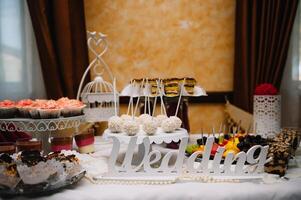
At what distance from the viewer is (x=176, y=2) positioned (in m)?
2.69

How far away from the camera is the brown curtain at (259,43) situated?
8.31ft

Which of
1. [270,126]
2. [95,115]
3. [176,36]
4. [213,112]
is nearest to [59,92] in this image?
[95,115]

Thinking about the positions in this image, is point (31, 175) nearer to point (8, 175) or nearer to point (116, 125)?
point (8, 175)

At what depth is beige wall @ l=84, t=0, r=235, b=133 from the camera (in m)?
2.67

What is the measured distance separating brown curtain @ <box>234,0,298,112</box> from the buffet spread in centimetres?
126

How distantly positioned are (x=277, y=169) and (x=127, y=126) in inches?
20.8

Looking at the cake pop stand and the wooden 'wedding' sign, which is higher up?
the cake pop stand

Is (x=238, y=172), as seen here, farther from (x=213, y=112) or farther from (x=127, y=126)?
(x=213, y=112)

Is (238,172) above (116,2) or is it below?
below

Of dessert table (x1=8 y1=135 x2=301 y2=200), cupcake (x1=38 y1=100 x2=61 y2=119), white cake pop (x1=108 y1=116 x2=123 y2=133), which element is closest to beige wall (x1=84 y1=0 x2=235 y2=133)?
cupcake (x1=38 y1=100 x2=61 y2=119)

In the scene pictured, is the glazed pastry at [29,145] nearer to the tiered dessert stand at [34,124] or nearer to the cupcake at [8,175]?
the tiered dessert stand at [34,124]

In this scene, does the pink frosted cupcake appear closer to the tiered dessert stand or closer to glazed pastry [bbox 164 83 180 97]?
the tiered dessert stand

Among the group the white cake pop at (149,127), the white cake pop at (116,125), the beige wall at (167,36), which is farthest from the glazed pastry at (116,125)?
the beige wall at (167,36)

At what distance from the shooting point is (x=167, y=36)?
8.86 feet
